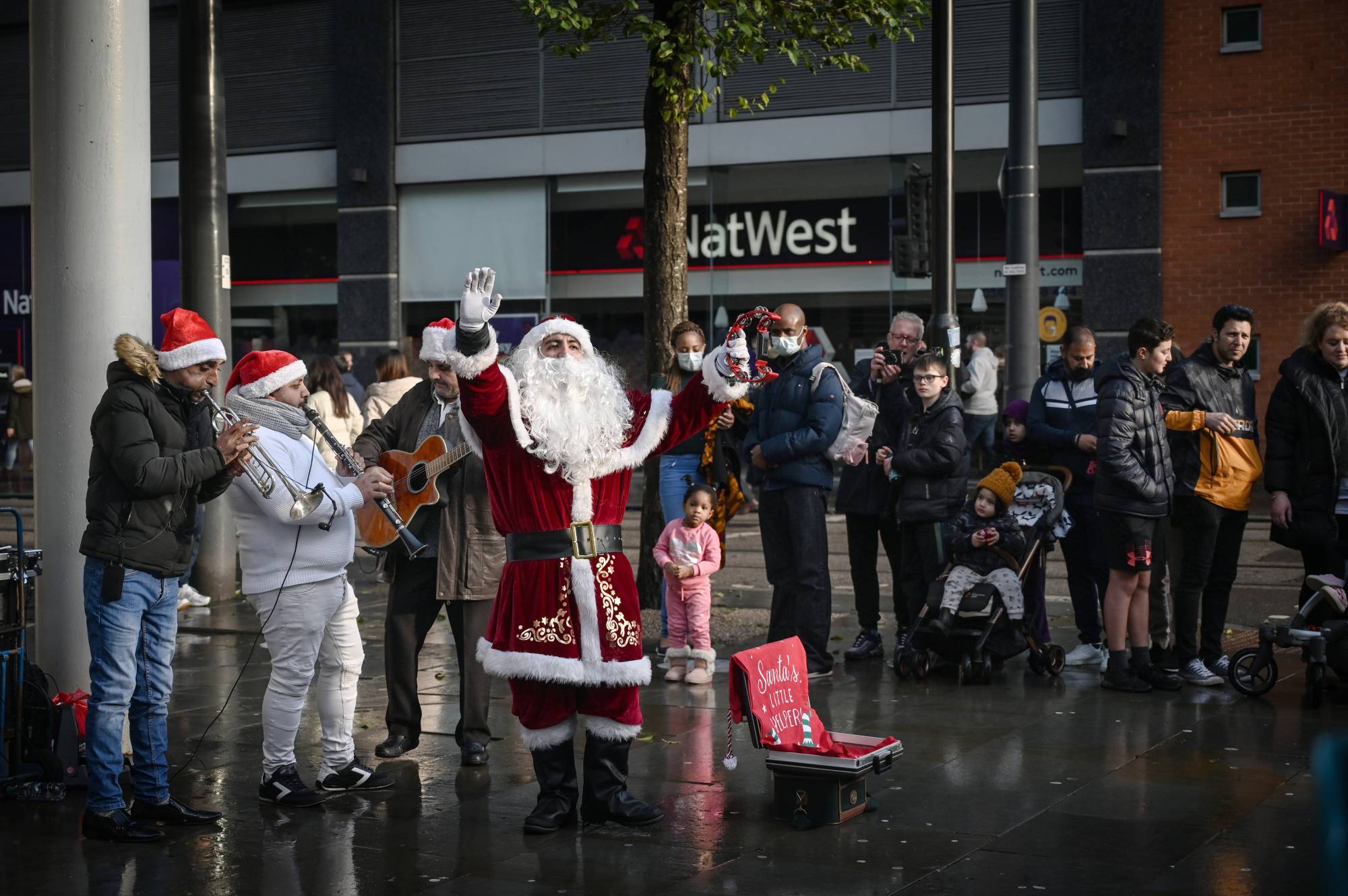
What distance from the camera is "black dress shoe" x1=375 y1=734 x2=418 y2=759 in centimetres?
704

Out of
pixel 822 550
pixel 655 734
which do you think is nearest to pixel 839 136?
pixel 822 550

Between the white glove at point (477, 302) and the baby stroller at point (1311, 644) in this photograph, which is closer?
the white glove at point (477, 302)

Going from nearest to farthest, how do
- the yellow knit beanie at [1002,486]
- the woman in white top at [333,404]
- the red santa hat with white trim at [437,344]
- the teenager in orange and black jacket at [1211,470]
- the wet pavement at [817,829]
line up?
the wet pavement at [817,829] → the red santa hat with white trim at [437,344] → the teenager in orange and black jacket at [1211,470] → the yellow knit beanie at [1002,486] → the woman in white top at [333,404]

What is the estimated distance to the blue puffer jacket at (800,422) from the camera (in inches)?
337

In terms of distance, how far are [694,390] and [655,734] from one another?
2082 mm

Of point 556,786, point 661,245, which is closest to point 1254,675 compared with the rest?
point 556,786

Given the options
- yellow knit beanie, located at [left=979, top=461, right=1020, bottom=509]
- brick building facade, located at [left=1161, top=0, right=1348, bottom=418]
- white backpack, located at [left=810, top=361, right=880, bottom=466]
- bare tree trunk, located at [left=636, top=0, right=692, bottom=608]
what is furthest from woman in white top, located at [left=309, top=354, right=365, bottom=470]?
brick building facade, located at [left=1161, top=0, right=1348, bottom=418]

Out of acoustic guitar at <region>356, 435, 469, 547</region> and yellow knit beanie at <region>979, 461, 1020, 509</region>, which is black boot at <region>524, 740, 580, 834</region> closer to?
acoustic guitar at <region>356, 435, 469, 547</region>

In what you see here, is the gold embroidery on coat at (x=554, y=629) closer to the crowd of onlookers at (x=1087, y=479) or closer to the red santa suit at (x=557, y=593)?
the red santa suit at (x=557, y=593)

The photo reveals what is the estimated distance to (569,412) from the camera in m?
5.85

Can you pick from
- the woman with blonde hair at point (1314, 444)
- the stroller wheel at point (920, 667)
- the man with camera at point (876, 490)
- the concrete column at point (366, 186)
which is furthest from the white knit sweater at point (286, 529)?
the concrete column at point (366, 186)

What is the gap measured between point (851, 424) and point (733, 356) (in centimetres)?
316

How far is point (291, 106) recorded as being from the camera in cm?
2459

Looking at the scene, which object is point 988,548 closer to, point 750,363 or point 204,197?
point 750,363
